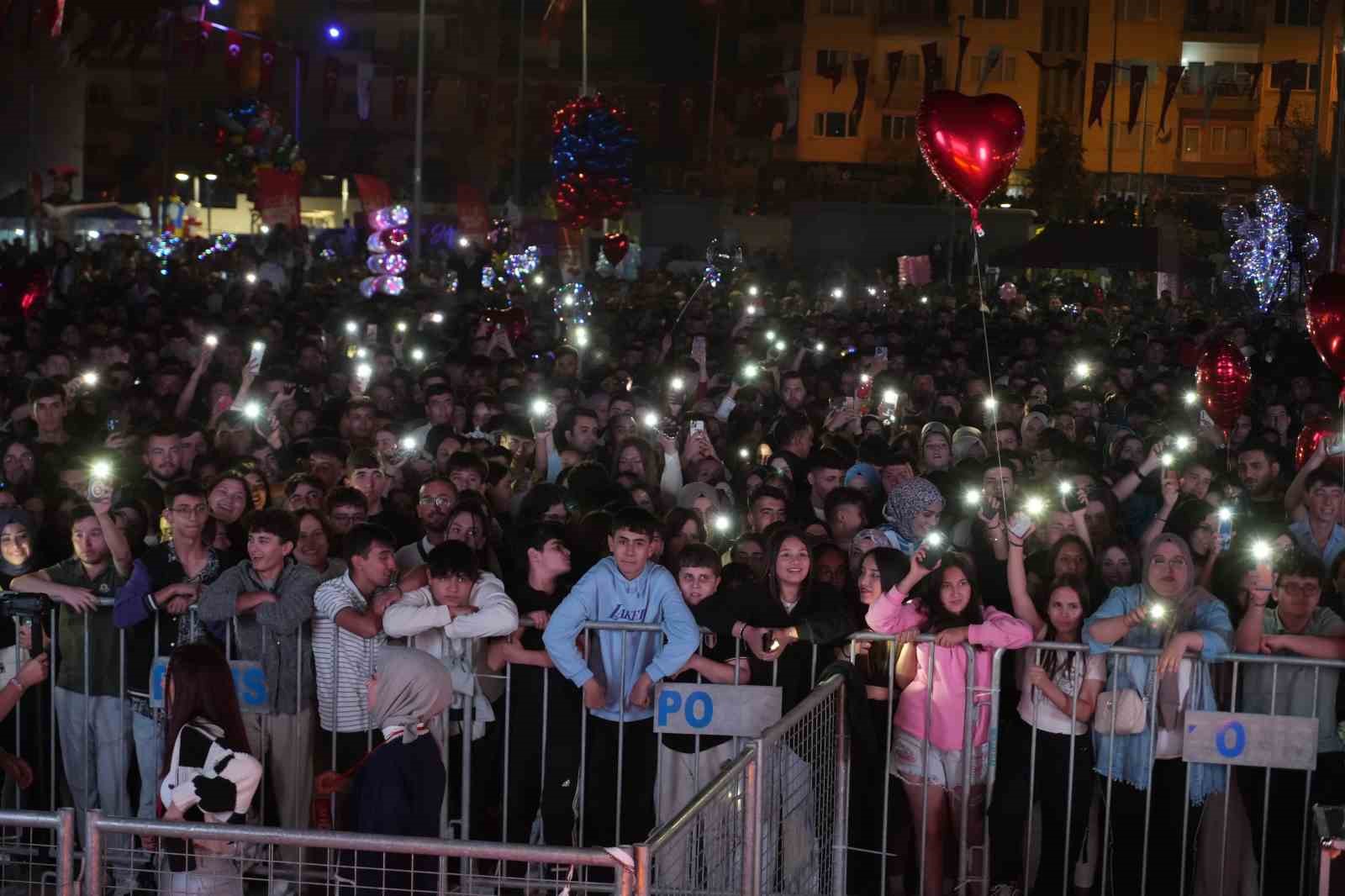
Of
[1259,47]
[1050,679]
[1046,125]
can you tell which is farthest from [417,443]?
[1259,47]

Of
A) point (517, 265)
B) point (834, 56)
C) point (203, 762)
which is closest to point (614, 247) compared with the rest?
point (517, 265)

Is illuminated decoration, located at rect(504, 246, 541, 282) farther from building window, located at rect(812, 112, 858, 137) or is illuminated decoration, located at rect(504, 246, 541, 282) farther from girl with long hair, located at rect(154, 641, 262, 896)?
building window, located at rect(812, 112, 858, 137)

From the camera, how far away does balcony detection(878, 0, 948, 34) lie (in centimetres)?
6819

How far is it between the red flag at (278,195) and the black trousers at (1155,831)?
88.8ft

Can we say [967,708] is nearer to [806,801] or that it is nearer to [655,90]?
[806,801]

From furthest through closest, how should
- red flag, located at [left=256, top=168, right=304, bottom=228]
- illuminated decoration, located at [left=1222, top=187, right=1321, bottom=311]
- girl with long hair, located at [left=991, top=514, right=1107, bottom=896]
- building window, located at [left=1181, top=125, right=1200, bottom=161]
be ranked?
building window, located at [left=1181, top=125, right=1200, bottom=161]
red flag, located at [left=256, top=168, right=304, bottom=228]
illuminated decoration, located at [left=1222, top=187, right=1321, bottom=311]
girl with long hair, located at [left=991, top=514, right=1107, bottom=896]

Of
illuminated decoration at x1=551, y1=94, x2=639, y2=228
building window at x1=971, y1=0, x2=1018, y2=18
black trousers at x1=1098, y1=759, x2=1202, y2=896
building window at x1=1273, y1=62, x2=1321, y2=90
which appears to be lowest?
black trousers at x1=1098, y1=759, x2=1202, y2=896

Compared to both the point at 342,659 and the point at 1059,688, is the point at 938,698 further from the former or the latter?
the point at 342,659

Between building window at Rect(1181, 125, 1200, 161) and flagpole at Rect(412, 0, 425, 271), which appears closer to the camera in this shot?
flagpole at Rect(412, 0, 425, 271)

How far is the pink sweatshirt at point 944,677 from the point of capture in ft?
25.8

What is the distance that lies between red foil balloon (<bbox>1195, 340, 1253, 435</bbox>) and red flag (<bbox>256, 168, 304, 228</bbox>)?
21.8m

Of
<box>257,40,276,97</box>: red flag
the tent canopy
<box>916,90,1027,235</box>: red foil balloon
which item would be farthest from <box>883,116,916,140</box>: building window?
<box>916,90,1027,235</box>: red foil balloon

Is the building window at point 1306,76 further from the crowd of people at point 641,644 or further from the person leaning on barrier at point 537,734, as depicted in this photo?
the person leaning on barrier at point 537,734

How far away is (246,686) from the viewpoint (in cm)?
820
